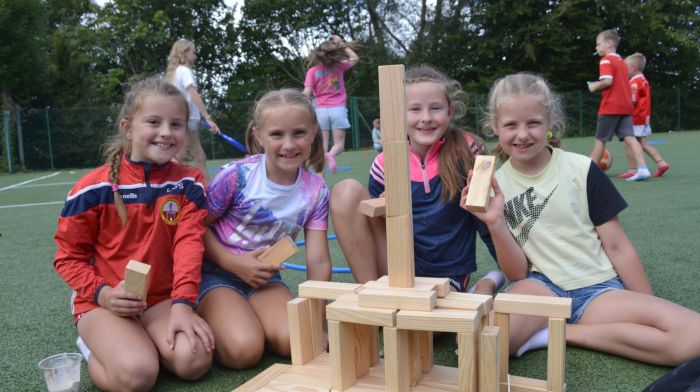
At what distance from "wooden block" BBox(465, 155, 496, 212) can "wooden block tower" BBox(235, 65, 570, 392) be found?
9.2 inches

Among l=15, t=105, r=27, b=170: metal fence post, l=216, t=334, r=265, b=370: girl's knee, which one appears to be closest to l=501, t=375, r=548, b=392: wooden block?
l=216, t=334, r=265, b=370: girl's knee

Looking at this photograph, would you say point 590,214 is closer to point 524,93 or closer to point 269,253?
point 524,93

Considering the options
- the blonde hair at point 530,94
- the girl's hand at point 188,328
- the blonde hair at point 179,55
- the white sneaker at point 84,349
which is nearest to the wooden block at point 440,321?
the girl's hand at point 188,328

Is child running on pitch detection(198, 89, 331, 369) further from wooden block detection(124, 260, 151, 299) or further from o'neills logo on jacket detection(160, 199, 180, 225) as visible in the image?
wooden block detection(124, 260, 151, 299)

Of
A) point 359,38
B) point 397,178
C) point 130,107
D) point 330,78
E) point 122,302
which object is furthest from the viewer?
point 359,38

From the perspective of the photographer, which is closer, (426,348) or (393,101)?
(393,101)

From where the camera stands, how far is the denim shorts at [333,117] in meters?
8.39

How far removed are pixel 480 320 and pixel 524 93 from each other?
1158 mm

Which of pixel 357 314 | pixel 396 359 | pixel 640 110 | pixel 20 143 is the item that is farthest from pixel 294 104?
pixel 20 143

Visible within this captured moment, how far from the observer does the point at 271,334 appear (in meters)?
2.39

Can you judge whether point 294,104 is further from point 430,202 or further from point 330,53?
point 330,53

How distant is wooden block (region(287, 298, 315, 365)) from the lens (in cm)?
198

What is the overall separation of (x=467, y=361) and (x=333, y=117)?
279 inches

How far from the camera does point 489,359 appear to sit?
1604 millimetres
